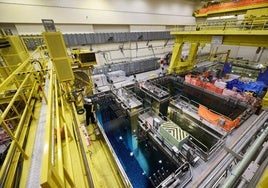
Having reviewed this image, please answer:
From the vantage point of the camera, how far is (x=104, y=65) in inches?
519

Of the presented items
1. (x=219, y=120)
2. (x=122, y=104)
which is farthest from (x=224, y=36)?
(x=122, y=104)

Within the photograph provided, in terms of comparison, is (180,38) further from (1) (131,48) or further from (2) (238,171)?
(2) (238,171)

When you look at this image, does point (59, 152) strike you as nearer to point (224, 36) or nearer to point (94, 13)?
point (224, 36)

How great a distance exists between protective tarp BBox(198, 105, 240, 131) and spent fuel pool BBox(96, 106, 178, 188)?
330cm

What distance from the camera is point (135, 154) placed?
6.57 metres

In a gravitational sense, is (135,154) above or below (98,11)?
below

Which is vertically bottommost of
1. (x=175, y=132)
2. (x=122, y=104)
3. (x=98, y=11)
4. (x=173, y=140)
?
(x=173, y=140)

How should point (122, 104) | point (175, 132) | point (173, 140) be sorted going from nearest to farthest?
1. point (173, 140)
2. point (175, 132)
3. point (122, 104)

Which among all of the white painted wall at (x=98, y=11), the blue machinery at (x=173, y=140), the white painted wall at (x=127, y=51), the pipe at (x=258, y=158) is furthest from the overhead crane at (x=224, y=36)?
the white painted wall at (x=98, y=11)

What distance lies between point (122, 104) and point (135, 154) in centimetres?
274

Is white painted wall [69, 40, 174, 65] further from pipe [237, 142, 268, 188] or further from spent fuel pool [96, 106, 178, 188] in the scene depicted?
pipe [237, 142, 268, 188]

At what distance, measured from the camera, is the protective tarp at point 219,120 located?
5621 millimetres

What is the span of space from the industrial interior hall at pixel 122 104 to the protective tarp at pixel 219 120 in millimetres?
52

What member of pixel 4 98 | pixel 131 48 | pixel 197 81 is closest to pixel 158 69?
pixel 131 48
